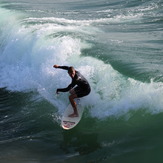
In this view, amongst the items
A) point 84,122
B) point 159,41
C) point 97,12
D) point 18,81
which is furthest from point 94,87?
point 97,12

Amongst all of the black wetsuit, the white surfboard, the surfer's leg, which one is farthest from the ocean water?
the black wetsuit

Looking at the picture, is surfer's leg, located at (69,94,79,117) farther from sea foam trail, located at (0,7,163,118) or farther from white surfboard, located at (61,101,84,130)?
sea foam trail, located at (0,7,163,118)

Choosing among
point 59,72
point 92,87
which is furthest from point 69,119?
point 59,72

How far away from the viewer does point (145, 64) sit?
44.8 feet

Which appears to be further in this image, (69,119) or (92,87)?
(92,87)

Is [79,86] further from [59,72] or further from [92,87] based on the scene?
[59,72]

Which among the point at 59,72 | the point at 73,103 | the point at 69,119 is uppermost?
the point at 59,72

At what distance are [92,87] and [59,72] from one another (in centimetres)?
251

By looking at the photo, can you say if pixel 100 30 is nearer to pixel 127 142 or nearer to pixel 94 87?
pixel 94 87

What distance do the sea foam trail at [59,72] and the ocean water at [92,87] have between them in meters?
0.03

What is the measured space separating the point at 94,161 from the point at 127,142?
1.18 m

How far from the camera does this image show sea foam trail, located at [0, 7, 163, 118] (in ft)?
36.5

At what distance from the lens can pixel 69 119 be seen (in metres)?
10.9

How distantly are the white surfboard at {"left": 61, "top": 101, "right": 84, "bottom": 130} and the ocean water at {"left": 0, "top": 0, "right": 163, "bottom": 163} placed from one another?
20 centimetres
